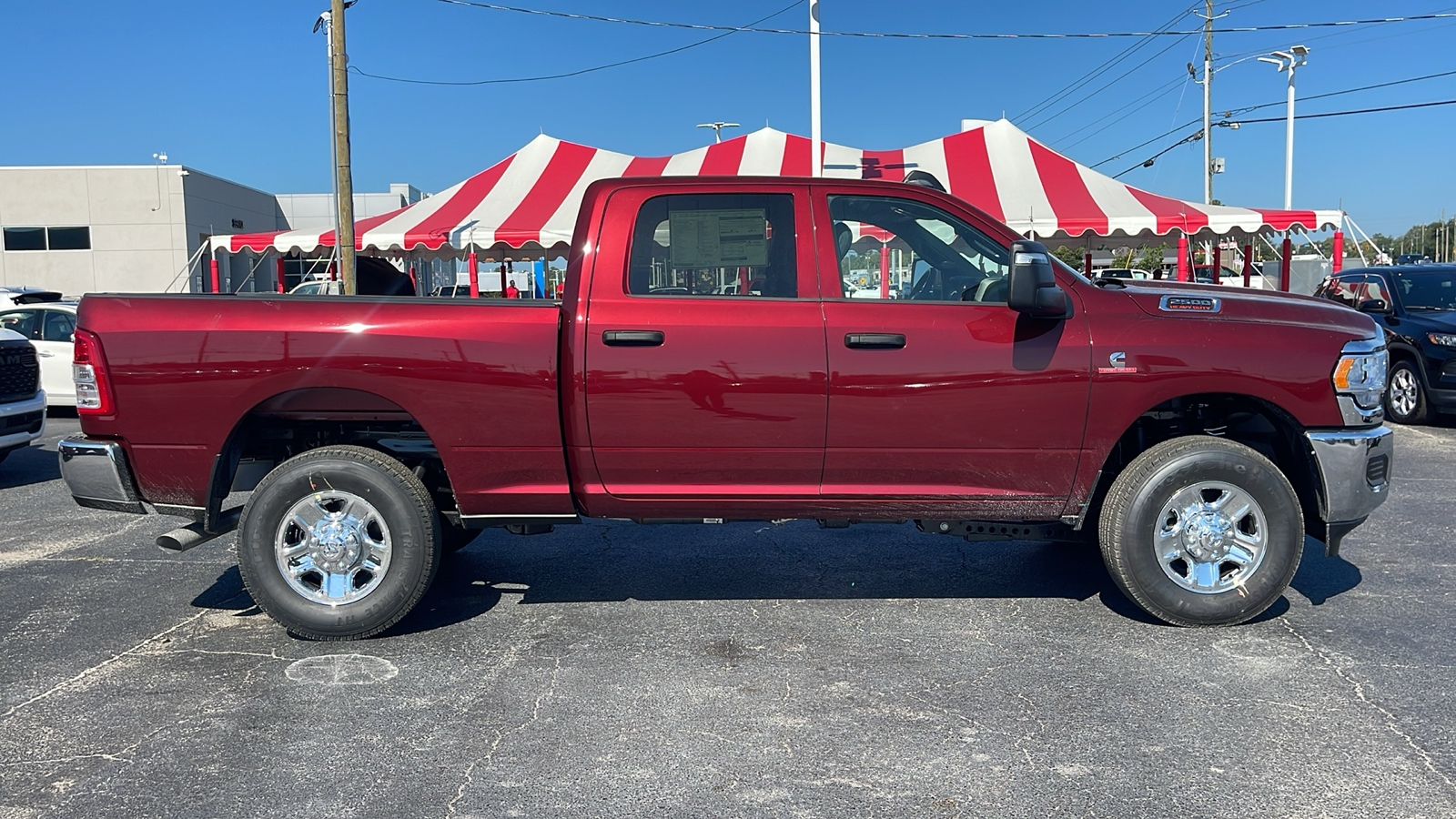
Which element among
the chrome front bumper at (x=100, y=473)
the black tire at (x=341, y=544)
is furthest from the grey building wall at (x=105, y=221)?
the black tire at (x=341, y=544)

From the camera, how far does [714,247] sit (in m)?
4.66

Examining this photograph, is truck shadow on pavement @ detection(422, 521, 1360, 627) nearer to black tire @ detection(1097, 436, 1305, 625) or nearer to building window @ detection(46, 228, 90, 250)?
black tire @ detection(1097, 436, 1305, 625)

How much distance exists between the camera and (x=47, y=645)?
15.1ft

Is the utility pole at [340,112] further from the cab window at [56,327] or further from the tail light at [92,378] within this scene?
the tail light at [92,378]

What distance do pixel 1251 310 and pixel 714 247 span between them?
93.3 inches

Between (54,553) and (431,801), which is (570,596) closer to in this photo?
Result: (431,801)

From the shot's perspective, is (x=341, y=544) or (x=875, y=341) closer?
(x=875, y=341)

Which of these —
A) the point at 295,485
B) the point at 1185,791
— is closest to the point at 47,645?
the point at 295,485

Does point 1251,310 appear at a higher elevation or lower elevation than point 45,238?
lower

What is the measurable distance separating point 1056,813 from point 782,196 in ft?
9.10

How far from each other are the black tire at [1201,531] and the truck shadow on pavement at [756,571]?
0.96 feet

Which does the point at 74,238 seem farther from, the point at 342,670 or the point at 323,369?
the point at 342,670

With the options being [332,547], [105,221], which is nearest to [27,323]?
[332,547]

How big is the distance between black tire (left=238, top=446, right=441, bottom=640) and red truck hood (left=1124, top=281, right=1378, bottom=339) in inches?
130
